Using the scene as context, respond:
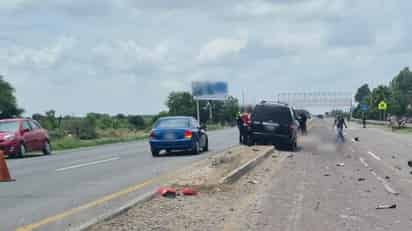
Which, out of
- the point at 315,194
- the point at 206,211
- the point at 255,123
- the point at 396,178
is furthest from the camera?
the point at 255,123

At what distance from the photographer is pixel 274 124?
101 feet

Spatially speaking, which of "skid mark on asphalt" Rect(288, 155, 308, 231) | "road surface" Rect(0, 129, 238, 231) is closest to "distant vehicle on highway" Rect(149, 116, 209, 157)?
"road surface" Rect(0, 129, 238, 231)

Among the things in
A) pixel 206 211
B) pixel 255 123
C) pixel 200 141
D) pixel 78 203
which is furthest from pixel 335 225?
pixel 255 123

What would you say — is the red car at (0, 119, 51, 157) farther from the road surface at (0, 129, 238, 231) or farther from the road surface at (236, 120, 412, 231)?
the road surface at (236, 120, 412, 231)

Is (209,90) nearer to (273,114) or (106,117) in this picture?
(106,117)

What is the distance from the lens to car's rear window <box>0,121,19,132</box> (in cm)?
2860

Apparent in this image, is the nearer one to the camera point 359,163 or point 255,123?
point 359,163

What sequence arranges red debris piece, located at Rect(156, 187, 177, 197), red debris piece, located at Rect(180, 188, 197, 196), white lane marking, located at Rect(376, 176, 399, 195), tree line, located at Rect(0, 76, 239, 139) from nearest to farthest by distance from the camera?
red debris piece, located at Rect(156, 187, 177, 197)
red debris piece, located at Rect(180, 188, 197, 196)
white lane marking, located at Rect(376, 176, 399, 195)
tree line, located at Rect(0, 76, 239, 139)

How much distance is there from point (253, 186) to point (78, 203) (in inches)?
161

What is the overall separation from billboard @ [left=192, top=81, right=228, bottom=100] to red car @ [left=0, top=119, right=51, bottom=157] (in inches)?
2125

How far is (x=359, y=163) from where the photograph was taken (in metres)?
23.1

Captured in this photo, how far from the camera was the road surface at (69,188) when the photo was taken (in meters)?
10.9

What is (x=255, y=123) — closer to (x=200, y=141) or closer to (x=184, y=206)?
(x=200, y=141)

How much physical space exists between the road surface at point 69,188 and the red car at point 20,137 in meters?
4.68
